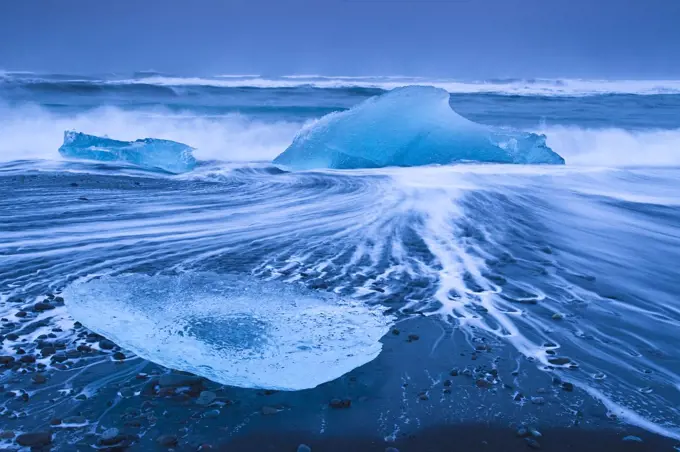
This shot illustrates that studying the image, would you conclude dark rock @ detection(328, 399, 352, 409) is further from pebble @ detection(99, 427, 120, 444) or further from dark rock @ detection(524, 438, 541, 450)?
pebble @ detection(99, 427, 120, 444)

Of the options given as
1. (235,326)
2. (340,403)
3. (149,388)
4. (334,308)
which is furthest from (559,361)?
(149,388)

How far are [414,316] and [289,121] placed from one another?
46.2ft

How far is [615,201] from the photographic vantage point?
26.5 ft

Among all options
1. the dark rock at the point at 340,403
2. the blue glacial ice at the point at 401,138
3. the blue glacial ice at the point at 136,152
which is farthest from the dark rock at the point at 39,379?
the blue glacial ice at the point at 401,138

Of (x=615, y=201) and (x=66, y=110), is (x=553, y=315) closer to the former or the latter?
(x=615, y=201)

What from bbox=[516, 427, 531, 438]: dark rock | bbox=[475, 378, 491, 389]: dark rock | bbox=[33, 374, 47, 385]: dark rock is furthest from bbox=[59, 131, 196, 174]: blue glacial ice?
bbox=[516, 427, 531, 438]: dark rock

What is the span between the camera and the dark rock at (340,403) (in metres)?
2.88

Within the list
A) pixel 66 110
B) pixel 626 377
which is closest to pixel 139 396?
pixel 626 377

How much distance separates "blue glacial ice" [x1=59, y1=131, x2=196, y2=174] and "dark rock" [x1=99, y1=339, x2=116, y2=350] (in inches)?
270

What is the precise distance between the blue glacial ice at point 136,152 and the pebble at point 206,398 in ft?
24.7

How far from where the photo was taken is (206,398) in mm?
2883

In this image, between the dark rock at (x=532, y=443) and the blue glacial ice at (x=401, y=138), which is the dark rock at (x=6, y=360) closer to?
the dark rock at (x=532, y=443)

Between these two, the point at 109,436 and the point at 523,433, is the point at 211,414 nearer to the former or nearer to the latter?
the point at 109,436

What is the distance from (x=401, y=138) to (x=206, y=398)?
7982 mm
